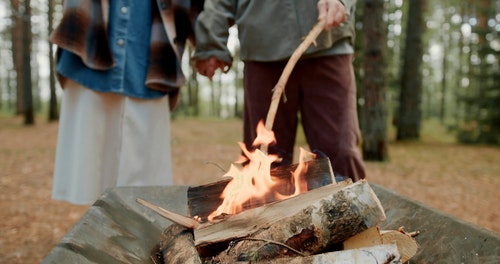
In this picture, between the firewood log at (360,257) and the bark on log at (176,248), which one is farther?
the bark on log at (176,248)

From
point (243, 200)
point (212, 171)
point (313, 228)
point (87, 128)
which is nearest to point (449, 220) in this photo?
point (313, 228)

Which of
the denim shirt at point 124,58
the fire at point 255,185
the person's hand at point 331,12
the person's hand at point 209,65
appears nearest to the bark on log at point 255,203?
the fire at point 255,185

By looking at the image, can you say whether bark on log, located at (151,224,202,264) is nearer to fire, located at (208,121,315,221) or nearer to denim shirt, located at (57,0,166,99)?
fire, located at (208,121,315,221)

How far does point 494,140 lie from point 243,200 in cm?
976

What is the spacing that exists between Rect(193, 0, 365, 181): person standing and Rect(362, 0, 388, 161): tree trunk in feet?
15.3

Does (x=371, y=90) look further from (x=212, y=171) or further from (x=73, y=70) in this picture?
(x=73, y=70)

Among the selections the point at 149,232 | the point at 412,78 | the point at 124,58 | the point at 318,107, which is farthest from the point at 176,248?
the point at 412,78

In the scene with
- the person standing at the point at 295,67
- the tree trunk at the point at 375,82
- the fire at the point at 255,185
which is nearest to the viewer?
the fire at the point at 255,185

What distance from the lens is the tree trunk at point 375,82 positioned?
6887mm

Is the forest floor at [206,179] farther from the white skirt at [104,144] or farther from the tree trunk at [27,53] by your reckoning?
the tree trunk at [27,53]

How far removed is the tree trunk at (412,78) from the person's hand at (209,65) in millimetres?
8503

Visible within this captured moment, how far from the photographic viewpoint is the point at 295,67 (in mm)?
2436

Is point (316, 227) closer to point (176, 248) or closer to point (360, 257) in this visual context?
point (360, 257)

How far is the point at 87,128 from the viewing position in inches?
100
